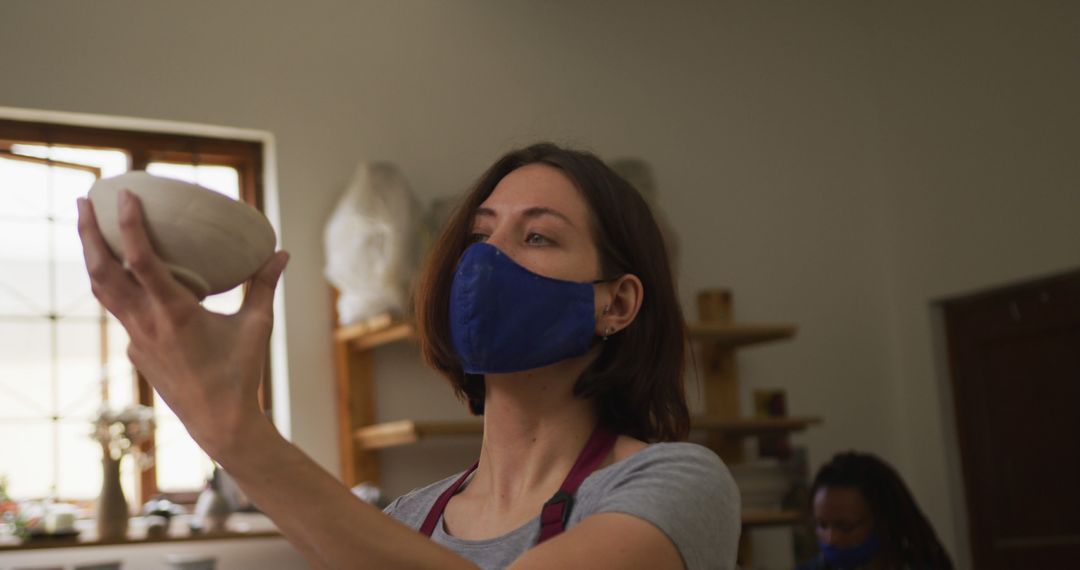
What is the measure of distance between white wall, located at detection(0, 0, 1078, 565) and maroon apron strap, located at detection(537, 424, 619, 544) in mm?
2702

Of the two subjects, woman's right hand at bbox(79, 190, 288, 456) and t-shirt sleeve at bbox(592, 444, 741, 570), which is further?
t-shirt sleeve at bbox(592, 444, 741, 570)

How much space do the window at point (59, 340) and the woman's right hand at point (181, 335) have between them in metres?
2.95

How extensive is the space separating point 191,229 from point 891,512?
3298 millimetres

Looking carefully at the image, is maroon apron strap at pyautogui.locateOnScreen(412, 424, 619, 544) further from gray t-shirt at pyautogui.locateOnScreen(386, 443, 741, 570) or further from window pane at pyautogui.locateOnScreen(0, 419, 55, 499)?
window pane at pyautogui.locateOnScreen(0, 419, 55, 499)

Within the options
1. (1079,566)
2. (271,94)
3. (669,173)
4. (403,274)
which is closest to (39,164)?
(271,94)

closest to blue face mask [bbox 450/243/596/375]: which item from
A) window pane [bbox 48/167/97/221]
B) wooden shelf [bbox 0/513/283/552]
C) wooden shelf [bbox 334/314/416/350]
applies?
wooden shelf [bbox 0/513/283/552]

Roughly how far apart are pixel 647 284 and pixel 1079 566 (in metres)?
3.62

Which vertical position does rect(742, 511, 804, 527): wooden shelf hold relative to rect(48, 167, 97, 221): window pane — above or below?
below

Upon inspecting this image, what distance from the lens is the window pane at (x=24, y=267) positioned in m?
3.66

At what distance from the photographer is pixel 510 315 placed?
4.17ft

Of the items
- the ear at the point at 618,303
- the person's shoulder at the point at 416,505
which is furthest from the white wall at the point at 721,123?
the ear at the point at 618,303

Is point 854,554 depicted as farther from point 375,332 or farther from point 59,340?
point 59,340

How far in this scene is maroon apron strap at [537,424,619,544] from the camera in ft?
3.86

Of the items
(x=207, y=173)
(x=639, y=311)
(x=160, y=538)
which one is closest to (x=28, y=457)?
(x=160, y=538)
